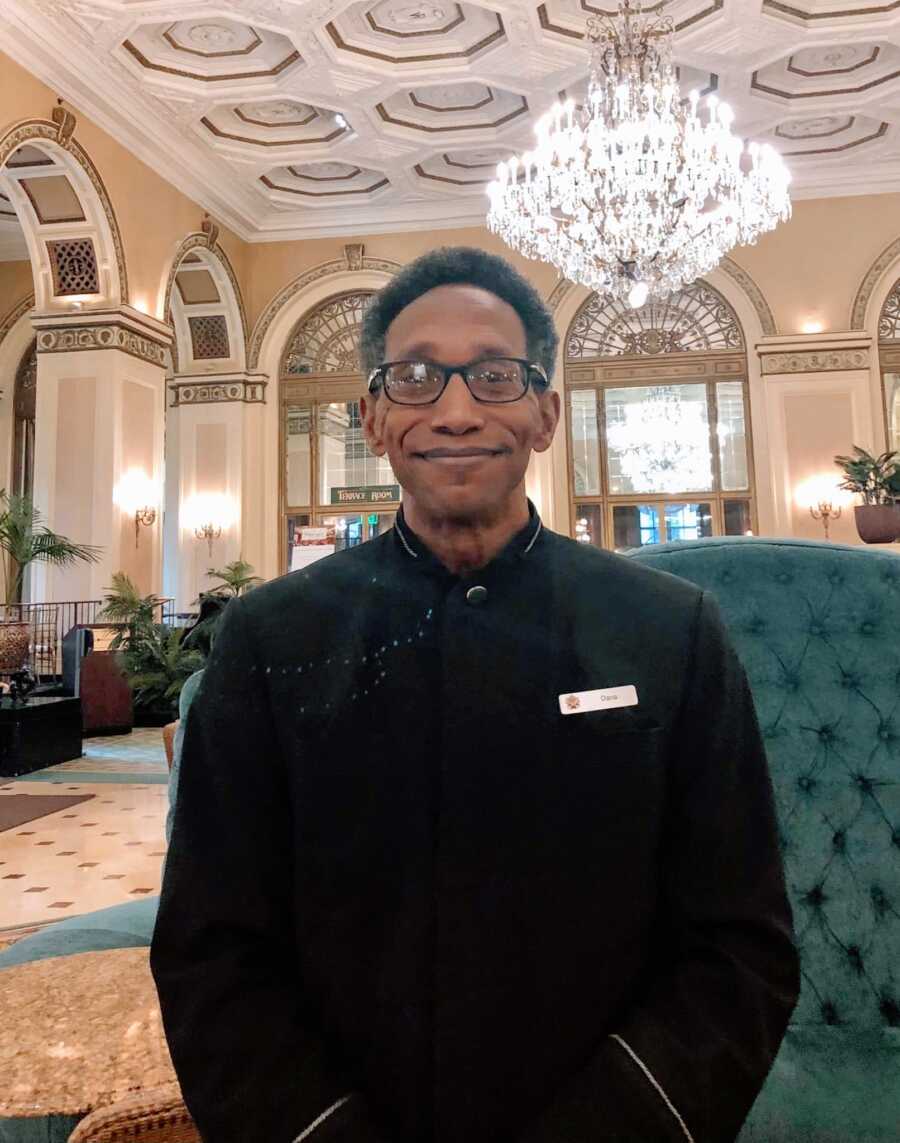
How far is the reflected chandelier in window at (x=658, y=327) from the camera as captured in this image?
11.9m

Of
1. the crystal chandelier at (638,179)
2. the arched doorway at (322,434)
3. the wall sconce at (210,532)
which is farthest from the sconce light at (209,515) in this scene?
the crystal chandelier at (638,179)

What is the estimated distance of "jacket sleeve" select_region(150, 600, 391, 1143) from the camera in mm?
862

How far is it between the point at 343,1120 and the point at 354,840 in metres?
0.27

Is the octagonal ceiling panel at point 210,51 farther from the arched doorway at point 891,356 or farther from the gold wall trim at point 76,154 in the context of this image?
the arched doorway at point 891,356

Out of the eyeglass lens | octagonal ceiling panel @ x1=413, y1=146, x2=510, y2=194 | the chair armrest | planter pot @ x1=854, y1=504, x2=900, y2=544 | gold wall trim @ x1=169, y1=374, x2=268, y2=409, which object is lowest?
the chair armrest

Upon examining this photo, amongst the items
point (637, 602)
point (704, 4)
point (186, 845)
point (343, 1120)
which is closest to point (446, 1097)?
point (343, 1120)

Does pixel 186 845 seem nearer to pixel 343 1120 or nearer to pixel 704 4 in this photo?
pixel 343 1120

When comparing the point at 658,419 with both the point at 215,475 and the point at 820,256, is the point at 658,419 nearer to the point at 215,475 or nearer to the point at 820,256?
the point at 820,256

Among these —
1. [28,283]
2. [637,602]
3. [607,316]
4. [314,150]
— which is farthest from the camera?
[28,283]

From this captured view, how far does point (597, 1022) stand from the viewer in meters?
0.93

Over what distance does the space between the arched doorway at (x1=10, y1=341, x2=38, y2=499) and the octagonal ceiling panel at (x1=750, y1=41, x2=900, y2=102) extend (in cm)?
1120

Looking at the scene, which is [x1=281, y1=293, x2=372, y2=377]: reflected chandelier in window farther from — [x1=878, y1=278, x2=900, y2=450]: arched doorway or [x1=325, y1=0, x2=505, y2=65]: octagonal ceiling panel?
[x1=878, y1=278, x2=900, y2=450]: arched doorway

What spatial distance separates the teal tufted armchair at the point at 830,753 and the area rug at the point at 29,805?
4910 mm

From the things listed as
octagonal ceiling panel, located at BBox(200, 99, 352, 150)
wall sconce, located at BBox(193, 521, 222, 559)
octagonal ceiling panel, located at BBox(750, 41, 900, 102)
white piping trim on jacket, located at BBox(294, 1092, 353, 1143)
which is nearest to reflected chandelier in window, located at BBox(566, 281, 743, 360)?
octagonal ceiling panel, located at BBox(750, 41, 900, 102)
